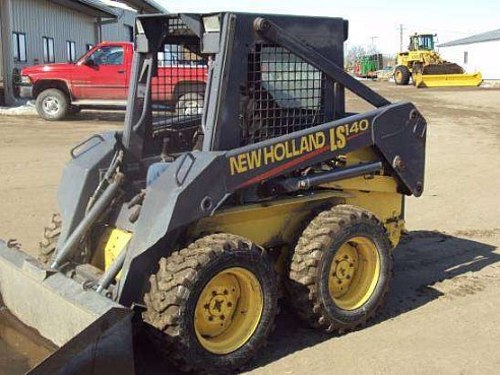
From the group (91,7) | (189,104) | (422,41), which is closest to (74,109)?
(91,7)

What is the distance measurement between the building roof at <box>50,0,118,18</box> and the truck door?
27.0 ft

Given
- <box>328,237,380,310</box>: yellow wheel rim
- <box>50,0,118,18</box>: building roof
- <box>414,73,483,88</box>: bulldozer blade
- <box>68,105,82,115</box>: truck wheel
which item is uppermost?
<box>50,0,118,18</box>: building roof

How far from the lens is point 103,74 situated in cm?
1683

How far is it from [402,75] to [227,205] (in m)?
39.9

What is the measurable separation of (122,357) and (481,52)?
60.6m

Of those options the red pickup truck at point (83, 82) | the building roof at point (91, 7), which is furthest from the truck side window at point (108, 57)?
the building roof at point (91, 7)

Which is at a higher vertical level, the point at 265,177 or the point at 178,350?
the point at 265,177

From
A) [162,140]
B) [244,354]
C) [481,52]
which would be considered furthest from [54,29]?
[481,52]

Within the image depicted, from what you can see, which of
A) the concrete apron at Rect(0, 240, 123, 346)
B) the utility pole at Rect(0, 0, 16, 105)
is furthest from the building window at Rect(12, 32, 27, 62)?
the concrete apron at Rect(0, 240, 123, 346)

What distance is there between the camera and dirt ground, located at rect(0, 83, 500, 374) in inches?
163

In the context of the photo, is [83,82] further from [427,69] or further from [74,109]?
[427,69]

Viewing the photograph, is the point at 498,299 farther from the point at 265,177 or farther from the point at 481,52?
the point at 481,52

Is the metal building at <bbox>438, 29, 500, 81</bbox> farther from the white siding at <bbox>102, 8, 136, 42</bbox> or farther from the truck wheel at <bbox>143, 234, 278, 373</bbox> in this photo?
the truck wheel at <bbox>143, 234, 278, 373</bbox>

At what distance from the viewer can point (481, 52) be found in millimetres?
58500
